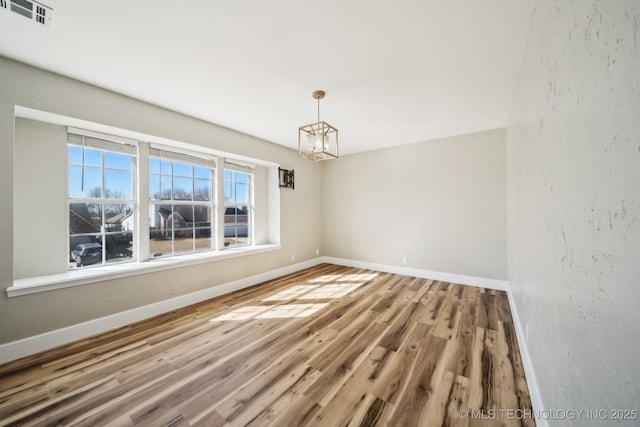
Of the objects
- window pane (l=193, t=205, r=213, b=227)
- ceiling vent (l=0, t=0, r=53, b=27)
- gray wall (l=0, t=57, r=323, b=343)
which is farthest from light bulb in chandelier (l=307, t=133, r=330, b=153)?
window pane (l=193, t=205, r=213, b=227)

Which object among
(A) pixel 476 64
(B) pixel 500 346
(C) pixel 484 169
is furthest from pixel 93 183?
(C) pixel 484 169

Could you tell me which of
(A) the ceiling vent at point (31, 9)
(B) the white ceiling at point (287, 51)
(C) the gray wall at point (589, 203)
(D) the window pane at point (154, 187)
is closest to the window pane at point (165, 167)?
(D) the window pane at point (154, 187)

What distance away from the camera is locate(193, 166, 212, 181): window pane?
11.9 ft

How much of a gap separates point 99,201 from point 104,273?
0.88m

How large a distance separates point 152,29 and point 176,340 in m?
2.83

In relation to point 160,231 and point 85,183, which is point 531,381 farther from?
point 85,183

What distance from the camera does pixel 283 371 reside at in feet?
6.16

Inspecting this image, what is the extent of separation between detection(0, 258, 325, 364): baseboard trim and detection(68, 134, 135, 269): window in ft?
2.35

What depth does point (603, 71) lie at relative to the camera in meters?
0.70

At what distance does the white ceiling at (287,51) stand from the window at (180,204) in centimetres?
85

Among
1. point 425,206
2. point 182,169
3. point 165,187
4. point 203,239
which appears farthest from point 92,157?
point 425,206

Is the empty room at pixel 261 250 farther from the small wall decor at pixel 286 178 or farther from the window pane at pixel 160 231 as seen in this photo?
the small wall decor at pixel 286 178

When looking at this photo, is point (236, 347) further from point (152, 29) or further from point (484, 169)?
point (484, 169)

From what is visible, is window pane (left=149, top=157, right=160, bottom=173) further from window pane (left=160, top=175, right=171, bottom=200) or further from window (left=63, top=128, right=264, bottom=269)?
window pane (left=160, top=175, right=171, bottom=200)
